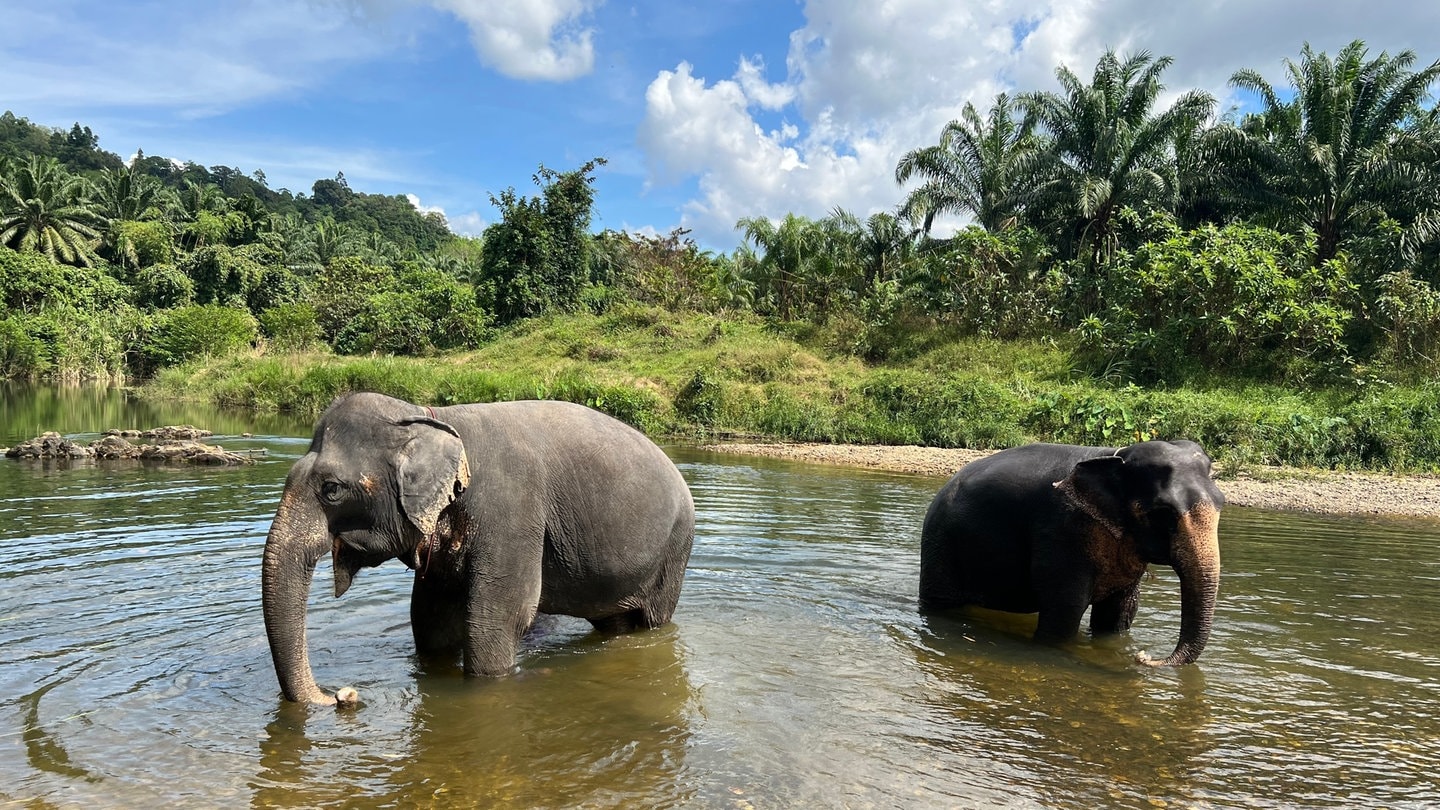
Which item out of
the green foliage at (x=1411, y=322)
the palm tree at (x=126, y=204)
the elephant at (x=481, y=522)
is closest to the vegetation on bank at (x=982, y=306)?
the green foliage at (x=1411, y=322)

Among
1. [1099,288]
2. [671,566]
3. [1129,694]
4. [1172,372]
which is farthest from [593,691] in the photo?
[1099,288]

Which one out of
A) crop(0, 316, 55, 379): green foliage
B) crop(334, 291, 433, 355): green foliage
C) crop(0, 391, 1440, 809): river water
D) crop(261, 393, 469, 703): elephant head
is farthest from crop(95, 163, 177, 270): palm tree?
crop(261, 393, 469, 703): elephant head

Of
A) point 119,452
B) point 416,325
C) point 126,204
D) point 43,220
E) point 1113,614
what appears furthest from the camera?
point 126,204

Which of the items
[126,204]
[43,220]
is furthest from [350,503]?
[126,204]

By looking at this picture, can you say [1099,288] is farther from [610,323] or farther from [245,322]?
[245,322]

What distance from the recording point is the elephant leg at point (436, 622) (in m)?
6.21

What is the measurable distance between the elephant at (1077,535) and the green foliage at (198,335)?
45982mm

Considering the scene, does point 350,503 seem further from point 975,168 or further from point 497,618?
point 975,168

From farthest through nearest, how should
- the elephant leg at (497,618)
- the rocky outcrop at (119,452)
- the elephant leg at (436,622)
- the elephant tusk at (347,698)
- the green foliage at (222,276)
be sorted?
the green foliage at (222,276), the rocky outcrop at (119,452), the elephant leg at (436,622), the elephant leg at (497,618), the elephant tusk at (347,698)

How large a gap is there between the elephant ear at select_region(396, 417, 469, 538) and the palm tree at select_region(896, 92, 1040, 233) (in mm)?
37588

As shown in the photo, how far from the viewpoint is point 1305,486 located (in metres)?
17.6

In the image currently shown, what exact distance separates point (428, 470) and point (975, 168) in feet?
130

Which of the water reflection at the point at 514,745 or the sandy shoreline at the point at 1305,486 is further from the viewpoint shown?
the sandy shoreline at the point at 1305,486

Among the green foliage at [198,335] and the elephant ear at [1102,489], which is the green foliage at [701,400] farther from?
the green foliage at [198,335]
